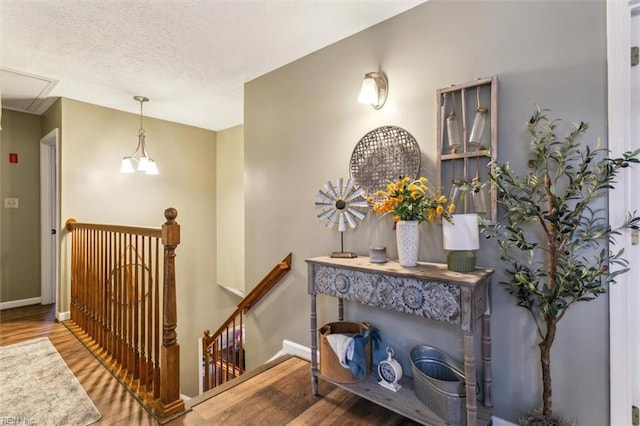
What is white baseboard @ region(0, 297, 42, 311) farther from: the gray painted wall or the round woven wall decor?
the round woven wall decor

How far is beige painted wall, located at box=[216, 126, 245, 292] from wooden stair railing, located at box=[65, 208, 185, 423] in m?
1.84

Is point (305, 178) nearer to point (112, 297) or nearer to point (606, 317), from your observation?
point (112, 297)

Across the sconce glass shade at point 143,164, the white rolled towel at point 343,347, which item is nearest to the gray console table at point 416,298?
the white rolled towel at point 343,347

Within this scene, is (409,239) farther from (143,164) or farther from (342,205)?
(143,164)

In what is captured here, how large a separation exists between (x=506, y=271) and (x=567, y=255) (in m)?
0.27

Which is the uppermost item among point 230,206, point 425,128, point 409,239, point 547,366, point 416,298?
point 425,128

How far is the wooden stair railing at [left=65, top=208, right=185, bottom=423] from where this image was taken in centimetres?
186

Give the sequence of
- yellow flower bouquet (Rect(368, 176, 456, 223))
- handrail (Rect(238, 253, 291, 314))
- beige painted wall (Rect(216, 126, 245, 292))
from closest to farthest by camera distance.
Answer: yellow flower bouquet (Rect(368, 176, 456, 223)) → handrail (Rect(238, 253, 291, 314)) → beige painted wall (Rect(216, 126, 245, 292))

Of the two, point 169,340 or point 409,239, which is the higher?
point 409,239

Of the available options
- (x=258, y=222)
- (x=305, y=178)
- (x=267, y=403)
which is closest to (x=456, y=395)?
(x=267, y=403)

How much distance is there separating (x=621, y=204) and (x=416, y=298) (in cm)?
101

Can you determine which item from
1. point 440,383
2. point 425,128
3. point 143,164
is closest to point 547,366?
point 440,383

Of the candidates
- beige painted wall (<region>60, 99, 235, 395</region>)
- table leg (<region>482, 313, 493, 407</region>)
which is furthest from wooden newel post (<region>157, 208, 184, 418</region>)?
beige painted wall (<region>60, 99, 235, 395</region>)

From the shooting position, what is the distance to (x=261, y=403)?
1.99 m
